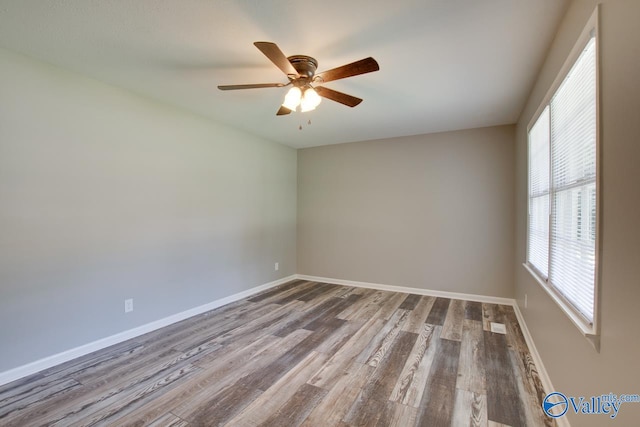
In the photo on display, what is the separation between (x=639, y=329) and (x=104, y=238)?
11.7ft

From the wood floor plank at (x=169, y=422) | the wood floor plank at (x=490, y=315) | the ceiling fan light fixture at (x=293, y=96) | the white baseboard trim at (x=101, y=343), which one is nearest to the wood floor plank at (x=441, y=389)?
the wood floor plank at (x=490, y=315)

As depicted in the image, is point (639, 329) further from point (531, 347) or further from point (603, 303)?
point (531, 347)

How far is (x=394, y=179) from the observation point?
4625mm

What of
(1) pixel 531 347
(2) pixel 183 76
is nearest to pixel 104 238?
(2) pixel 183 76

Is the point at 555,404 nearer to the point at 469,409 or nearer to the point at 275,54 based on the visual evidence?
the point at 469,409

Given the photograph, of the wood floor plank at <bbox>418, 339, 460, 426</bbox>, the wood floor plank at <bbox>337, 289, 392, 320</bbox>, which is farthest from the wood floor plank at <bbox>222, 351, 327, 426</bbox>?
the wood floor plank at <bbox>337, 289, 392, 320</bbox>

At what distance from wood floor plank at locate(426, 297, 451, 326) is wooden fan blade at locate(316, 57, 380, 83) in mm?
2785

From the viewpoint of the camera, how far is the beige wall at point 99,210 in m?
2.23

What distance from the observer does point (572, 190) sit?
5.57ft

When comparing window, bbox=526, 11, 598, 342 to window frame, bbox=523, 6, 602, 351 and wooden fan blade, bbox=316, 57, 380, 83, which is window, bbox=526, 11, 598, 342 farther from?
wooden fan blade, bbox=316, 57, 380, 83

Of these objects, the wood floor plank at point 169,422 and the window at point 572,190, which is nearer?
the window at point 572,190

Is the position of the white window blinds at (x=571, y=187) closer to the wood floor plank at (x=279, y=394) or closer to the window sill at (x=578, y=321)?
the window sill at (x=578, y=321)

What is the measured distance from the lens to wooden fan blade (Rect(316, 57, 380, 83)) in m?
1.76

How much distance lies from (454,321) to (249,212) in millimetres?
3112
